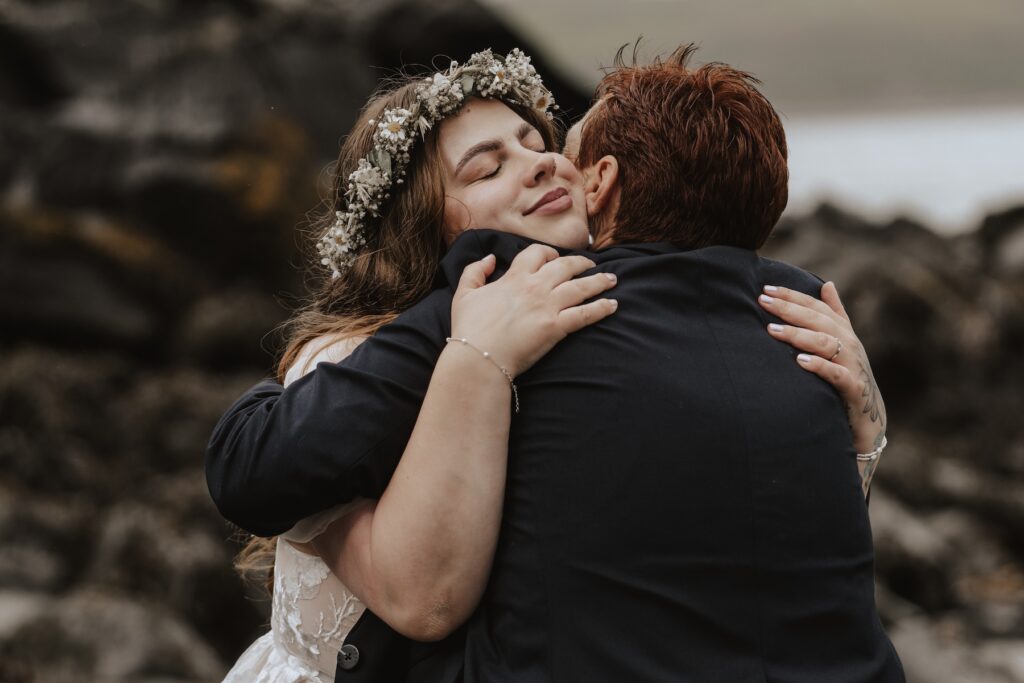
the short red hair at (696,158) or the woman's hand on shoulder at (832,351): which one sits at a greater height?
the short red hair at (696,158)

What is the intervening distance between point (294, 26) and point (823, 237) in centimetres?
616

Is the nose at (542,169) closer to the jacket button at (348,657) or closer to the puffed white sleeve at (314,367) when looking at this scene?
the puffed white sleeve at (314,367)

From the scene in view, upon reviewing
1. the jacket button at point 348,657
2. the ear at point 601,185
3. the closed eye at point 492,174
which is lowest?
the jacket button at point 348,657

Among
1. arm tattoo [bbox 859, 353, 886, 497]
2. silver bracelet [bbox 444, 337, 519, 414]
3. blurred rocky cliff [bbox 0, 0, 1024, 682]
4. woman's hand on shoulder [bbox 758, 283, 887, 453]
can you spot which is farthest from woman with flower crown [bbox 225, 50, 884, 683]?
blurred rocky cliff [bbox 0, 0, 1024, 682]

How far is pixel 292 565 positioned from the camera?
96.0 inches

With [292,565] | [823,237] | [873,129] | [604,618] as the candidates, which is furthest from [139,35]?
[873,129]

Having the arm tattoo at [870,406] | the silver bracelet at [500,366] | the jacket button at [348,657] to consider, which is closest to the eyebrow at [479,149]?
the silver bracelet at [500,366]

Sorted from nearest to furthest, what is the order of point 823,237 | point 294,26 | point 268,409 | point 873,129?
point 268,409 < point 294,26 < point 823,237 < point 873,129

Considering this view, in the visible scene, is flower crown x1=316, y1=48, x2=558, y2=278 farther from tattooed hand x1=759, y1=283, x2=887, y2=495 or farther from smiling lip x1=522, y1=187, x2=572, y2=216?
tattooed hand x1=759, y1=283, x2=887, y2=495

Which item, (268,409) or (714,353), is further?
(268,409)

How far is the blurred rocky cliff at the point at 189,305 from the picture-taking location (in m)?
7.35

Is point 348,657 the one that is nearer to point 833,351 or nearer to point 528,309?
point 528,309

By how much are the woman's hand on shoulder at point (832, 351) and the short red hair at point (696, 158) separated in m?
0.15

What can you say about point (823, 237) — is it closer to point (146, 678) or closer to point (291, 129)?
point (291, 129)
